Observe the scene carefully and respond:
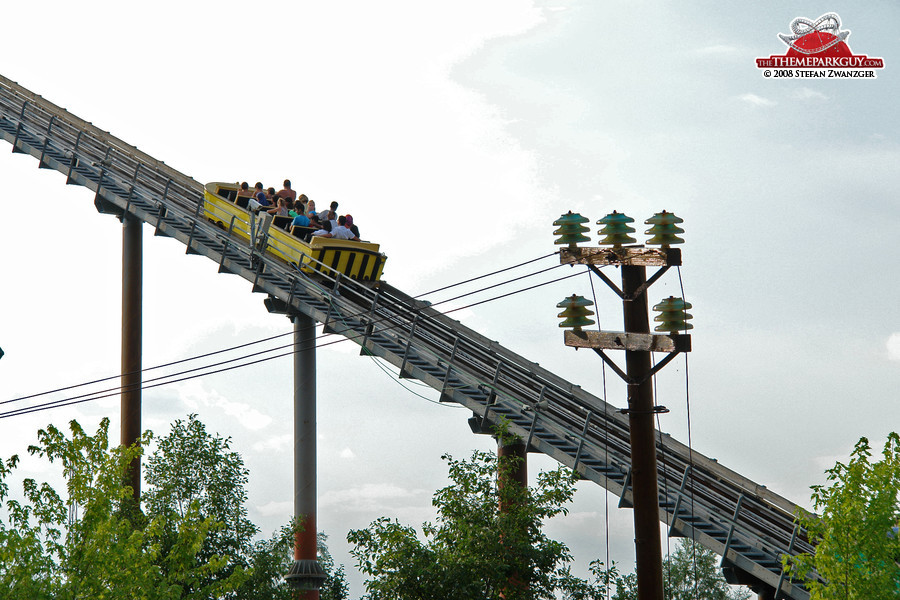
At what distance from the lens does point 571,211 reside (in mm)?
15734

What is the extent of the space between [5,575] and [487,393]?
911 cm

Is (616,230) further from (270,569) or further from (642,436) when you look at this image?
(270,569)

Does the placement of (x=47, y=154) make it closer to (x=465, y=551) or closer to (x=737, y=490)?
(x=465, y=551)

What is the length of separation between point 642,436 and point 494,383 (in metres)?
7.78

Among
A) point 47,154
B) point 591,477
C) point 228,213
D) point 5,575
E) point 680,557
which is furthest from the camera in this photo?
point 680,557

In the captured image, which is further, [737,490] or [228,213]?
[228,213]

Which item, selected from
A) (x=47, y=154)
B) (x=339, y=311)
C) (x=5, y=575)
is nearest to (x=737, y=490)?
(x=339, y=311)

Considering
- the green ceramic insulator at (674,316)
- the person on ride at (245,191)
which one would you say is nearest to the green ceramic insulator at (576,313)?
the green ceramic insulator at (674,316)

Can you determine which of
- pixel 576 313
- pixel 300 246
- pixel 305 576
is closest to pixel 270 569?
pixel 305 576

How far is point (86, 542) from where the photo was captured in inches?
695

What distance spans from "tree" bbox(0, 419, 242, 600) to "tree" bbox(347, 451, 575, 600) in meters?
2.79

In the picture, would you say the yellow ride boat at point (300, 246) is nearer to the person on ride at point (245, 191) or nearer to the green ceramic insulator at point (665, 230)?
the person on ride at point (245, 191)

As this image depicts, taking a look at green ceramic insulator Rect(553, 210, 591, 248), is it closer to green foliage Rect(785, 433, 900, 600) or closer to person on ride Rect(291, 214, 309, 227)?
green foliage Rect(785, 433, 900, 600)

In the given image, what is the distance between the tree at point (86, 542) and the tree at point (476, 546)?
279cm
